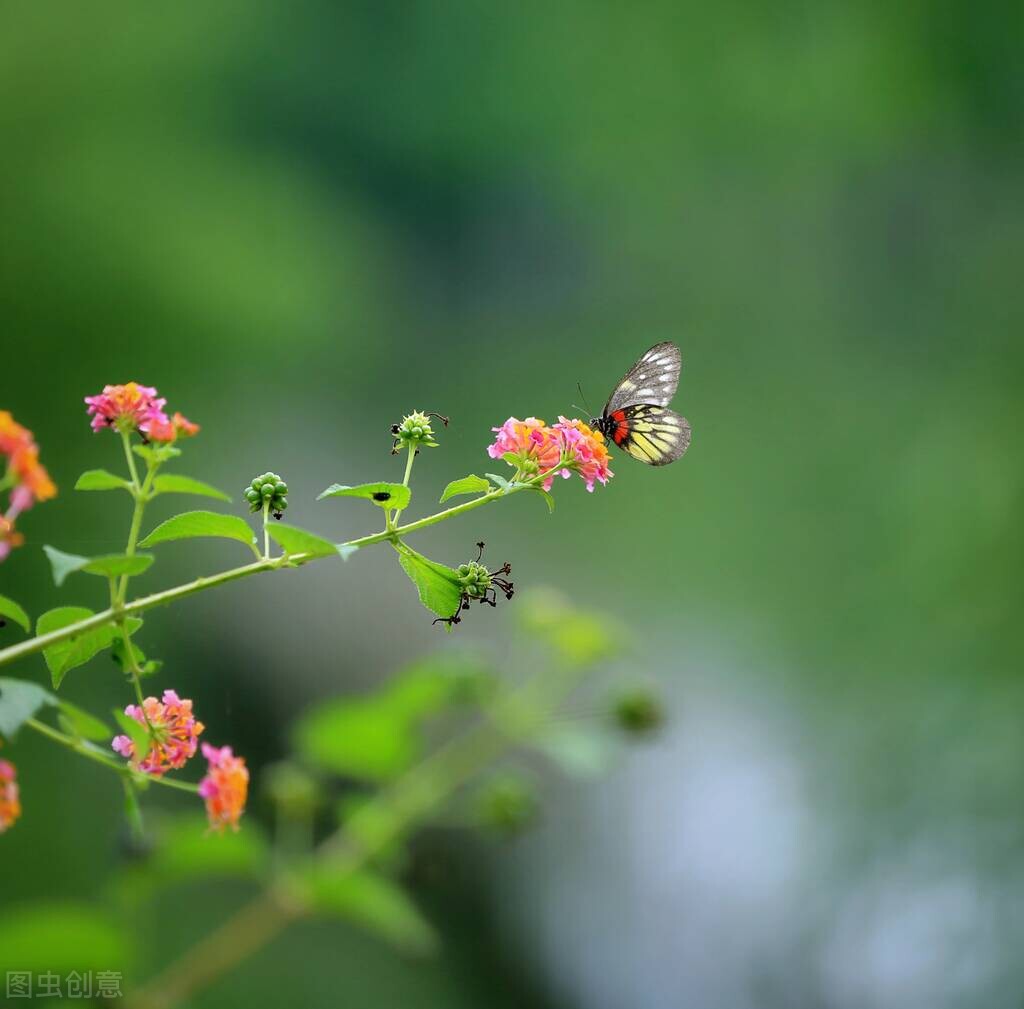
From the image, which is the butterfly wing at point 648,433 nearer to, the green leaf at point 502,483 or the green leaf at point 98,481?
the green leaf at point 502,483

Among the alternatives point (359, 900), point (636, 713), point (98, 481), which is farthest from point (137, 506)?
point (636, 713)

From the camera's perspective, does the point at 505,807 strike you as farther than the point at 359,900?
Yes

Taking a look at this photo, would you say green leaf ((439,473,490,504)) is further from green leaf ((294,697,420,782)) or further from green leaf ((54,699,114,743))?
green leaf ((294,697,420,782))

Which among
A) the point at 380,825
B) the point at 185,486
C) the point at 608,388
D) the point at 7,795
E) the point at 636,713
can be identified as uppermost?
the point at 608,388

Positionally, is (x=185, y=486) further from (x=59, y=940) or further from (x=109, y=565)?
(x=59, y=940)

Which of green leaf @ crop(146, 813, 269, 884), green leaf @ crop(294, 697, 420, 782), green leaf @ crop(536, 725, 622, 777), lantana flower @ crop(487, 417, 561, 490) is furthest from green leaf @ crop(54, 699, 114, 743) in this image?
green leaf @ crop(536, 725, 622, 777)

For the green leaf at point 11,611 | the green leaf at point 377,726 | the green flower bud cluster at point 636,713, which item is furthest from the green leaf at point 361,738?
the green leaf at point 11,611

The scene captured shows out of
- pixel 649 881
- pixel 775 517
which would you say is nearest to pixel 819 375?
pixel 775 517
